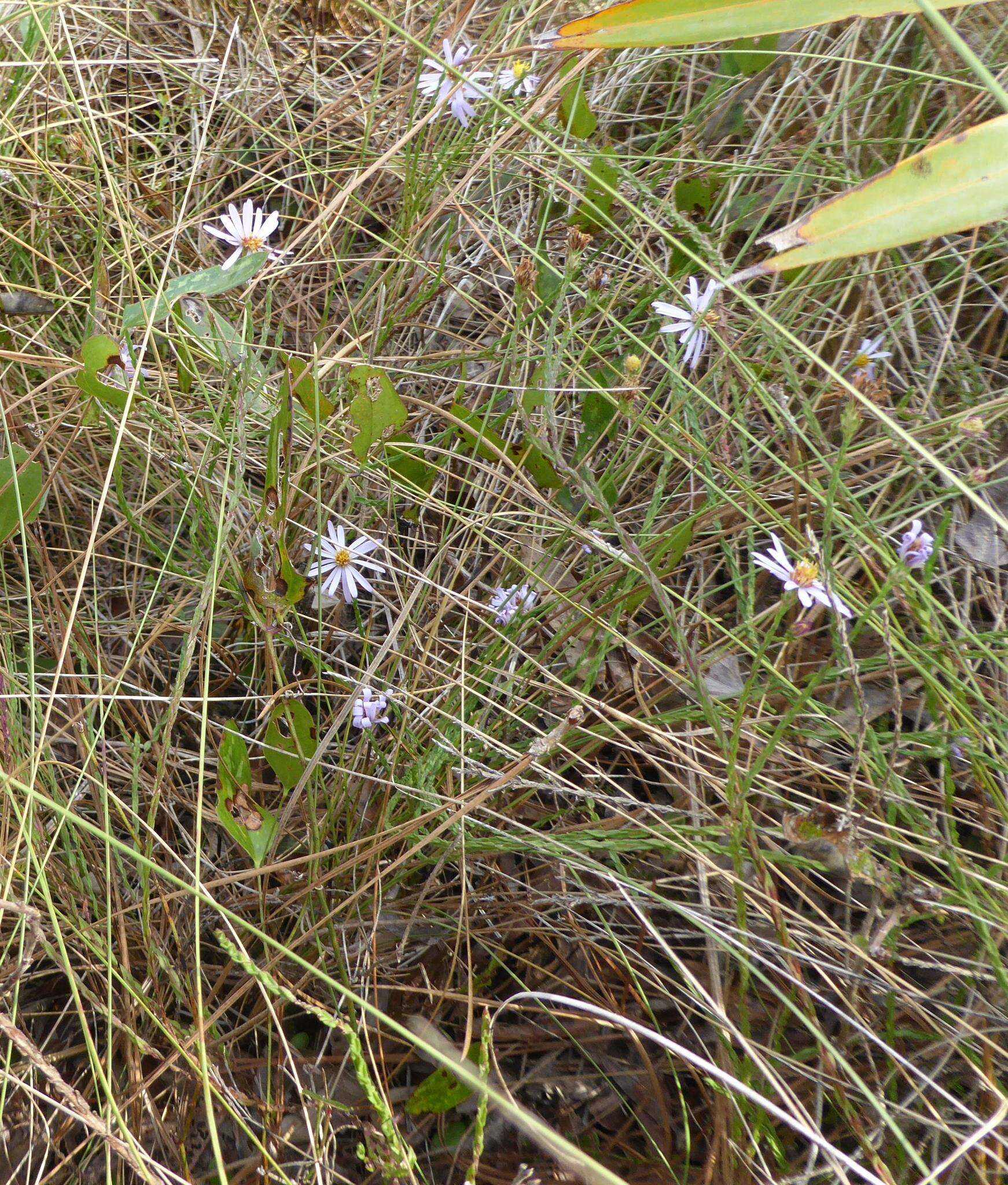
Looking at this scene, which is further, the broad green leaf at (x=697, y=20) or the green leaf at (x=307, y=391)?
the green leaf at (x=307, y=391)

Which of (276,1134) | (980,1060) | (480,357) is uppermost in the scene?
(480,357)

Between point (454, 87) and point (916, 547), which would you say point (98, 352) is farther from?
point (916, 547)

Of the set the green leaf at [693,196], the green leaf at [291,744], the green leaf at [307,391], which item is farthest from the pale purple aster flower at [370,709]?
the green leaf at [693,196]

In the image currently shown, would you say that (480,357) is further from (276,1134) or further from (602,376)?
(276,1134)

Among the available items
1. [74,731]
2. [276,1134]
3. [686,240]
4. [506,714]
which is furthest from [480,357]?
[276,1134]

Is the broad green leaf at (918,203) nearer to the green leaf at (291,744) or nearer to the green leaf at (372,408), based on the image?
the green leaf at (372,408)

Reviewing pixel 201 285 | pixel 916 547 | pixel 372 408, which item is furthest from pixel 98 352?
pixel 916 547

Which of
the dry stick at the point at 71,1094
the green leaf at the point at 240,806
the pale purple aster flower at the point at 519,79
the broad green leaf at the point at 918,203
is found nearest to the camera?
the dry stick at the point at 71,1094
